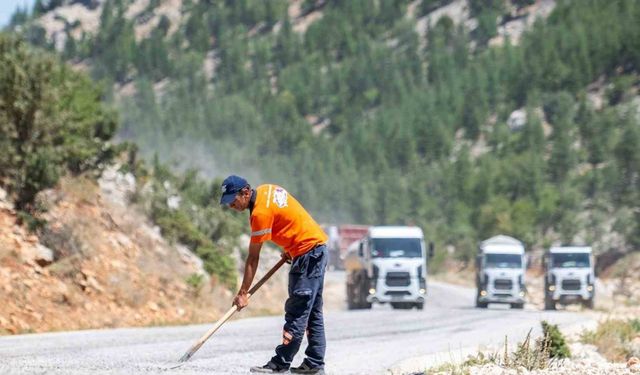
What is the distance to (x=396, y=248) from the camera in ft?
128

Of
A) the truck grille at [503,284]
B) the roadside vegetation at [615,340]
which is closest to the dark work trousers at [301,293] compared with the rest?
the roadside vegetation at [615,340]

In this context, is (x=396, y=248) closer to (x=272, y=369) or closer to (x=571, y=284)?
(x=571, y=284)

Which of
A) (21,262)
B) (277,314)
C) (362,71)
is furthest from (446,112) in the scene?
(21,262)

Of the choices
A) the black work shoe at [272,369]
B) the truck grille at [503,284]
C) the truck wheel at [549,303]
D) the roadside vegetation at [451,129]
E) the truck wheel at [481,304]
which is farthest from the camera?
the roadside vegetation at [451,129]

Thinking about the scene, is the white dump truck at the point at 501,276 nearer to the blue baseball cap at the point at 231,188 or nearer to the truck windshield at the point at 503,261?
the truck windshield at the point at 503,261

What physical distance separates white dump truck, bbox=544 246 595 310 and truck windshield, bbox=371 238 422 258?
768cm

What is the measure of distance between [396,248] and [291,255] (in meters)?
28.4

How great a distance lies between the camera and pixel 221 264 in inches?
1167

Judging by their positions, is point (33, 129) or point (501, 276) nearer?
point (33, 129)

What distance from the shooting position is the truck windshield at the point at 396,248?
1535 inches

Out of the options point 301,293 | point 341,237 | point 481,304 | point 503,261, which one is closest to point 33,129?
point 301,293

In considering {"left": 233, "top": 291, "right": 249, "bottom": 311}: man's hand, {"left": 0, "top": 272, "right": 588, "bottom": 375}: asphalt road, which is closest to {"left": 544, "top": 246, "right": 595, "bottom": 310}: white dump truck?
{"left": 0, "top": 272, "right": 588, "bottom": 375}: asphalt road

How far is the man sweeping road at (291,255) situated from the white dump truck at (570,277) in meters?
34.0

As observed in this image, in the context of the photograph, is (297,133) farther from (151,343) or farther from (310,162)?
(151,343)
